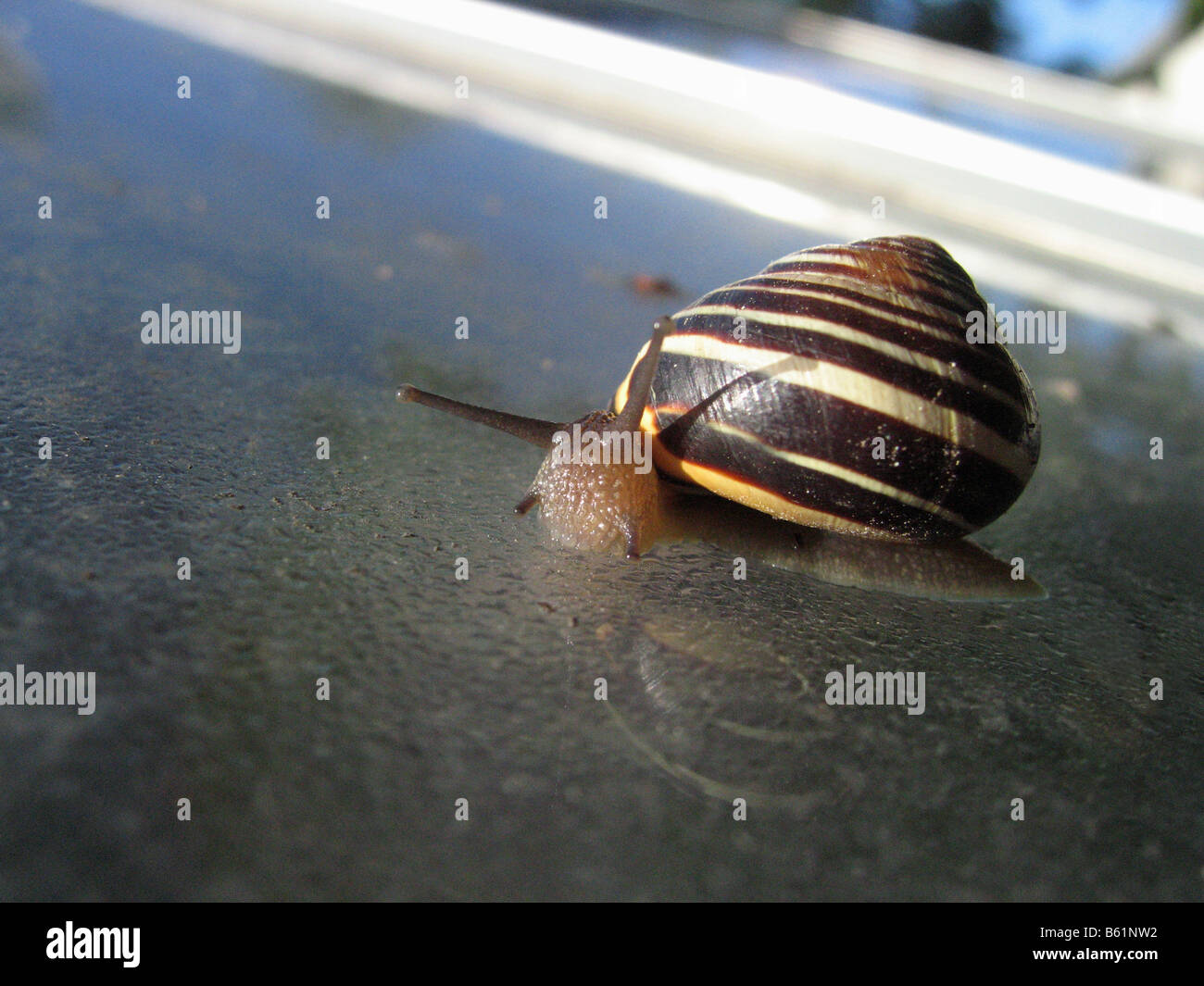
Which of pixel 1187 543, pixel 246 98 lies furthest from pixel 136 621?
pixel 246 98

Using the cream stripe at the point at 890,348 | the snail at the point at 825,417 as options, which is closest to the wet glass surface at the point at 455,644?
the snail at the point at 825,417

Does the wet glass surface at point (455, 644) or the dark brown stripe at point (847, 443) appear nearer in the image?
the wet glass surface at point (455, 644)

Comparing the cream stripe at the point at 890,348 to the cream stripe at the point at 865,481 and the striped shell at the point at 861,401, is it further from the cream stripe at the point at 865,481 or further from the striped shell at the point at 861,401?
the cream stripe at the point at 865,481

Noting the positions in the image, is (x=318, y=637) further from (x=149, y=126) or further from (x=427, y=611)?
(x=149, y=126)

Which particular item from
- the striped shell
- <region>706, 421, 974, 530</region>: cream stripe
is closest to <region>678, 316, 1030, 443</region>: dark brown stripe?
the striped shell

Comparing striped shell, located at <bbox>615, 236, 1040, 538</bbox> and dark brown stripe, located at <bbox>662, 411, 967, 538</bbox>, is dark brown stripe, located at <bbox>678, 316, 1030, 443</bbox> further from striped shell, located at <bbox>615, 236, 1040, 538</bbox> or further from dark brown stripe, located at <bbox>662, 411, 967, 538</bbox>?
dark brown stripe, located at <bbox>662, 411, 967, 538</bbox>

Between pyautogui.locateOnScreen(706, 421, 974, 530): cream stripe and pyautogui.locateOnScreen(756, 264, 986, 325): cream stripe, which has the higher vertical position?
pyautogui.locateOnScreen(756, 264, 986, 325): cream stripe
